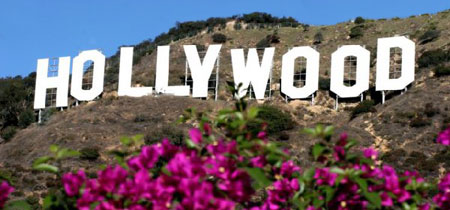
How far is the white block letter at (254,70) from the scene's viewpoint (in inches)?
2670

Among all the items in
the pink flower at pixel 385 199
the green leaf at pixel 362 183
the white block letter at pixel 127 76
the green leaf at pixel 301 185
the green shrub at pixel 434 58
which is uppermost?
the green shrub at pixel 434 58

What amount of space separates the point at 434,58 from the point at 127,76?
86.9 feet

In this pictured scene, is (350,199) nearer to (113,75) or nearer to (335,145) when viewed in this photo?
(335,145)

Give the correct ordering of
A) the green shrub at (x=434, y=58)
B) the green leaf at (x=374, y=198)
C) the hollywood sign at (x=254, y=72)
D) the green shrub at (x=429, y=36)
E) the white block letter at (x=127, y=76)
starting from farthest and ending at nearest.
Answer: the green shrub at (x=429, y=36) < the green shrub at (x=434, y=58) < the white block letter at (x=127, y=76) < the hollywood sign at (x=254, y=72) < the green leaf at (x=374, y=198)

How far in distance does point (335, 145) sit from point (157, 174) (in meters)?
1.59

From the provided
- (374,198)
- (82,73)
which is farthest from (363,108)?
(374,198)

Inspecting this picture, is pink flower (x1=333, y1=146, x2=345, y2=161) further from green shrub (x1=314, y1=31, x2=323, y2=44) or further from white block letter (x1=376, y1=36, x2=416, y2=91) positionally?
green shrub (x1=314, y1=31, x2=323, y2=44)

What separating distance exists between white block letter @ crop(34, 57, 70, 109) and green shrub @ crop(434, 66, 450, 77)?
31.0 m

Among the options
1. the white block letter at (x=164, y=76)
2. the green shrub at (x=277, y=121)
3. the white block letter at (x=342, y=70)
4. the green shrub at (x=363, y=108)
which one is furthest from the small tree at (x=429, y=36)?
the white block letter at (x=164, y=76)

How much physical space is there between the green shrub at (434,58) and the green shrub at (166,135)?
925 inches

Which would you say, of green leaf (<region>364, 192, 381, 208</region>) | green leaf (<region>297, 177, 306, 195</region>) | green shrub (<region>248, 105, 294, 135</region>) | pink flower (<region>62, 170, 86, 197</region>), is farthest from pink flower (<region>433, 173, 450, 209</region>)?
green shrub (<region>248, 105, 294, 135</region>)

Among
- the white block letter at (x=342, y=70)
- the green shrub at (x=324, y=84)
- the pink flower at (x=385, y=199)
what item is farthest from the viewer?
the green shrub at (x=324, y=84)

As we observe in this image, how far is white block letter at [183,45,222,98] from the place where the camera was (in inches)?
2744

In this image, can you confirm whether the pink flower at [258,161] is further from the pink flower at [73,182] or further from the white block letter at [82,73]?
the white block letter at [82,73]
